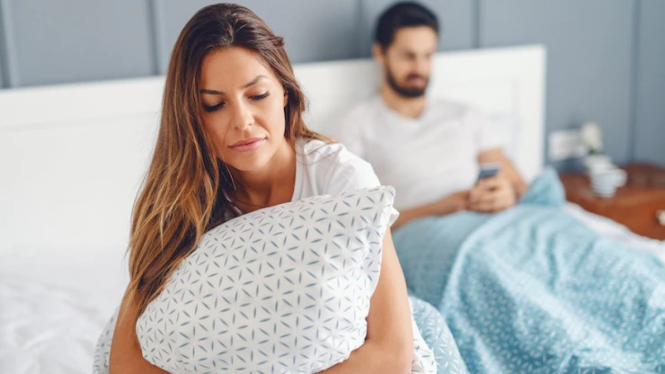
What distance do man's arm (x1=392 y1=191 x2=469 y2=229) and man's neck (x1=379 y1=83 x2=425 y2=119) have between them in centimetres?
35

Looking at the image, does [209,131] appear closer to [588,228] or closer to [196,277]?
[196,277]

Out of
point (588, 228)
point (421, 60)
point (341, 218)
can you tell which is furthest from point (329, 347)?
point (421, 60)

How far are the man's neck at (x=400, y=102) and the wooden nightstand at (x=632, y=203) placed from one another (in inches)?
27.5

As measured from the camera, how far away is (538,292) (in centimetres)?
150

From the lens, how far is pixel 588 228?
6.02 ft

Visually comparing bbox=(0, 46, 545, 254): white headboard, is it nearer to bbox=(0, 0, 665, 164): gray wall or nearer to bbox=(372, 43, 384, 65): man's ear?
bbox=(0, 0, 665, 164): gray wall

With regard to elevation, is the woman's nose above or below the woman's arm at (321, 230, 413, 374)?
above

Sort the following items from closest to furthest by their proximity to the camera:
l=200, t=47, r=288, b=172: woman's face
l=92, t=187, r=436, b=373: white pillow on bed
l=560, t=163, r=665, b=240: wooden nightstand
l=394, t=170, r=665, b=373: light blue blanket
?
l=92, t=187, r=436, b=373: white pillow on bed → l=200, t=47, r=288, b=172: woman's face → l=394, t=170, r=665, b=373: light blue blanket → l=560, t=163, r=665, b=240: wooden nightstand

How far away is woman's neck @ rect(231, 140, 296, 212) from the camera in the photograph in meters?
1.24

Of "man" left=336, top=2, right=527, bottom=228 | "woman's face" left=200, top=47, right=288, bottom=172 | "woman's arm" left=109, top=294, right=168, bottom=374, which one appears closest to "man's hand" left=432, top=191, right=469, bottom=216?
"man" left=336, top=2, right=527, bottom=228

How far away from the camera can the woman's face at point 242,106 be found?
108cm

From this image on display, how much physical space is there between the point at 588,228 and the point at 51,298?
1.32 m

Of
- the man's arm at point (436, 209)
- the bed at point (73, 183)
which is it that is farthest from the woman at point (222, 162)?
the man's arm at point (436, 209)

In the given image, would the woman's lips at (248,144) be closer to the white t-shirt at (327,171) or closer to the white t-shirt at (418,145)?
the white t-shirt at (327,171)
